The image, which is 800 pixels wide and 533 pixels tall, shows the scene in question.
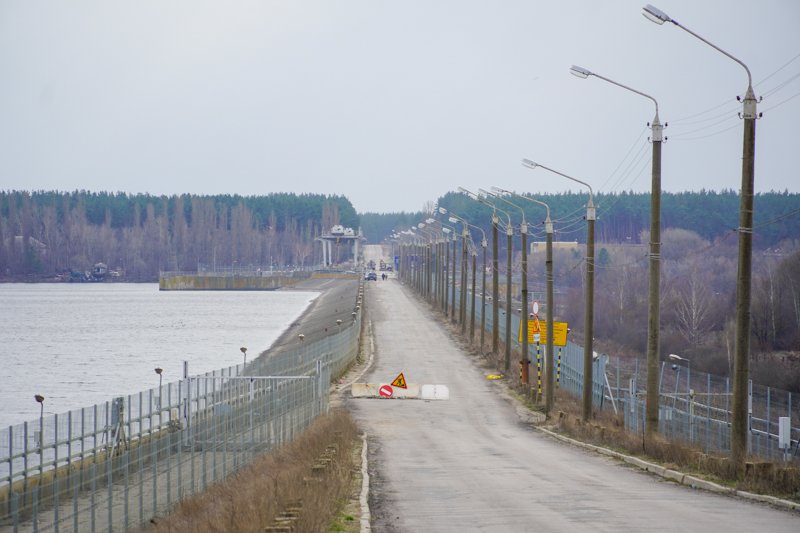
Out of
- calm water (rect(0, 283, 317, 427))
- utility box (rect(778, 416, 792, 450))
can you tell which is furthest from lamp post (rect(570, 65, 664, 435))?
calm water (rect(0, 283, 317, 427))

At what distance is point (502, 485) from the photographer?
21234 millimetres

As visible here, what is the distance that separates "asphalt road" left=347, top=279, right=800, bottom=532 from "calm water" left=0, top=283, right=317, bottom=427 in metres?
21.2

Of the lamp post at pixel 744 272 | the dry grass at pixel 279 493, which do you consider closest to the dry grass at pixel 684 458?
the lamp post at pixel 744 272

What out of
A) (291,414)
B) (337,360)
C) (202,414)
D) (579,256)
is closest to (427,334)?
(337,360)

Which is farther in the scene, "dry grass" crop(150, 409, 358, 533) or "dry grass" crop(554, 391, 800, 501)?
"dry grass" crop(554, 391, 800, 501)

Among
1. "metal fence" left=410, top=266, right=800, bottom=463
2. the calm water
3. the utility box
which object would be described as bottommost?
the calm water

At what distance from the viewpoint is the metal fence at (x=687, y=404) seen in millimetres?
30406

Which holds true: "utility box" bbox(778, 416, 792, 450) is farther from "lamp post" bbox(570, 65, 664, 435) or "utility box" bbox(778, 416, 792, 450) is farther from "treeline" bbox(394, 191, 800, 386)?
"treeline" bbox(394, 191, 800, 386)

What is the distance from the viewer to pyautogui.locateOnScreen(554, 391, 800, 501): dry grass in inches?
762

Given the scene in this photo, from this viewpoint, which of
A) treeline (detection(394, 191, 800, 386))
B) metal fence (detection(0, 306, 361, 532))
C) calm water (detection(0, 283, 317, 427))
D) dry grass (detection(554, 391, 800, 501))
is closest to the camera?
metal fence (detection(0, 306, 361, 532))

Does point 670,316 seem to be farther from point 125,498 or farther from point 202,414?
point 125,498

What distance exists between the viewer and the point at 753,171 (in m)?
22.3

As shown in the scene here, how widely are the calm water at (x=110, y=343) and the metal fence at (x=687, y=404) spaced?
912 inches

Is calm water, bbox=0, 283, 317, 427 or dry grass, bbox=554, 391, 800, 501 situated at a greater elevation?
dry grass, bbox=554, 391, 800, 501
